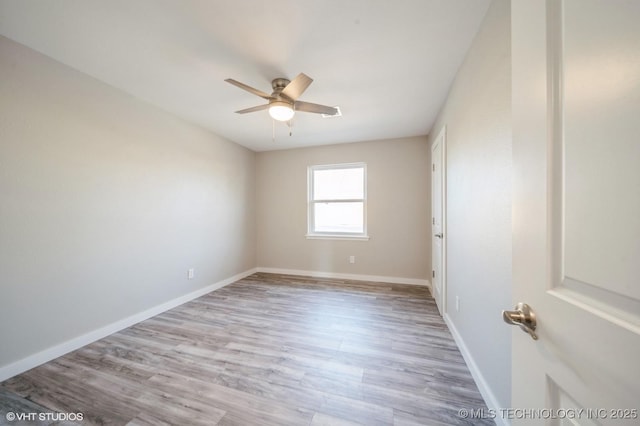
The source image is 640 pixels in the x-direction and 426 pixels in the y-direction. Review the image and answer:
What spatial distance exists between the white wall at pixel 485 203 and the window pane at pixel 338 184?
1964 mm

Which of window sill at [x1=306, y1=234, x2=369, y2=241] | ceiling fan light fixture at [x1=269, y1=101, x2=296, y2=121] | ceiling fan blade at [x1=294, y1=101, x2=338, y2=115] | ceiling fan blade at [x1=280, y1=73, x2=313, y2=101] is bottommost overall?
window sill at [x1=306, y1=234, x2=369, y2=241]

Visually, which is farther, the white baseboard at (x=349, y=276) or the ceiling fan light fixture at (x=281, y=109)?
the white baseboard at (x=349, y=276)

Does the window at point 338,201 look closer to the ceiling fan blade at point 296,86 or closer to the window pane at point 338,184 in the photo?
the window pane at point 338,184

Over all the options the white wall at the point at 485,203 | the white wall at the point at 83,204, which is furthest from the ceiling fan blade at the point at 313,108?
the white wall at the point at 83,204

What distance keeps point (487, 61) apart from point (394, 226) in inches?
101

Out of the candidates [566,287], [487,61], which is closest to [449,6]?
[487,61]

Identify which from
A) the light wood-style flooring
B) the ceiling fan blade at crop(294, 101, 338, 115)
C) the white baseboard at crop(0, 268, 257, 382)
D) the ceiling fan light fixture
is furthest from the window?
the white baseboard at crop(0, 268, 257, 382)

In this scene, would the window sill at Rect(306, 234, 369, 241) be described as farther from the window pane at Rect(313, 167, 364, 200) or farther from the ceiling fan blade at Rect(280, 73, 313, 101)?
the ceiling fan blade at Rect(280, 73, 313, 101)

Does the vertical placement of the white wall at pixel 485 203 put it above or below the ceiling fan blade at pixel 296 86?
below

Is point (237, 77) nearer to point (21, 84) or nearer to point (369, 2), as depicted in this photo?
point (369, 2)

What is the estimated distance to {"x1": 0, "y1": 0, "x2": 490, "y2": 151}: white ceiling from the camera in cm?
130

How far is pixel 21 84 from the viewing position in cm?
159

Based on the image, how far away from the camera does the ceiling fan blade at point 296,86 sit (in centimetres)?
163

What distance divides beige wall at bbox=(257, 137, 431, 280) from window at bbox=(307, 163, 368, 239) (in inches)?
4.7
